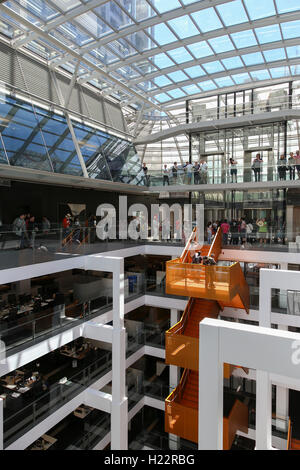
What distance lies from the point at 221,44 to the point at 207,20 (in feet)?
7.51

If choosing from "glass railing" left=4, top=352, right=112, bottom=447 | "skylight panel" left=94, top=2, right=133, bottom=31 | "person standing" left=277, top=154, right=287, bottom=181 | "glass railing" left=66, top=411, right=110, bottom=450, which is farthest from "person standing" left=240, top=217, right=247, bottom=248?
"skylight panel" left=94, top=2, right=133, bottom=31

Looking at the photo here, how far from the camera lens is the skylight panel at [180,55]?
60.0ft

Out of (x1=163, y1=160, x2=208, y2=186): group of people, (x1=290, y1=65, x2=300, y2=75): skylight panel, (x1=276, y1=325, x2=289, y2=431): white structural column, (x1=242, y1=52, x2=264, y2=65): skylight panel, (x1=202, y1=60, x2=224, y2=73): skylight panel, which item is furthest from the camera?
(x1=290, y1=65, x2=300, y2=75): skylight panel

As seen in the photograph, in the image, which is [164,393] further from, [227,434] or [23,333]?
[23,333]

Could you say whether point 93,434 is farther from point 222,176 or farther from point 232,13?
point 232,13

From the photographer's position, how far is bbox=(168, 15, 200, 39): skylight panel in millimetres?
15698

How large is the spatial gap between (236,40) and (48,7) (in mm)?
9802

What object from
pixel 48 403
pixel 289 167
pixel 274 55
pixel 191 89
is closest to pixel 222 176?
pixel 289 167

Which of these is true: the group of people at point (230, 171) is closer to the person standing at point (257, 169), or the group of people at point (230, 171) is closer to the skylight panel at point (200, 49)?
the person standing at point (257, 169)

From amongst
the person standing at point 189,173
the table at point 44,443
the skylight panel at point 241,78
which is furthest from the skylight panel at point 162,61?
the table at point 44,443

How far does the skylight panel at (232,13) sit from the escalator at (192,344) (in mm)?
11982

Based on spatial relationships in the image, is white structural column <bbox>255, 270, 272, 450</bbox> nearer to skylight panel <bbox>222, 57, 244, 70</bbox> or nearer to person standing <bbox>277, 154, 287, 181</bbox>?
person standing <bbox>277, 154, 287, 181</bbox>
